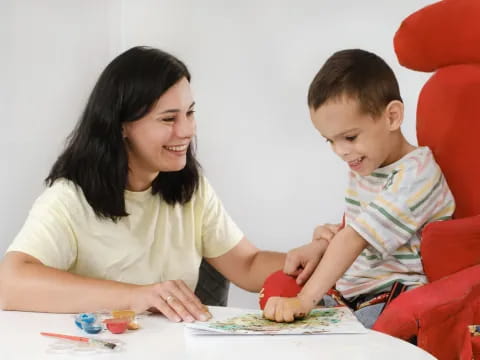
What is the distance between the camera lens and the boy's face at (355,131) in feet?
5.36

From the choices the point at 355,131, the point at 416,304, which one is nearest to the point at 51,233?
the point at 355,131

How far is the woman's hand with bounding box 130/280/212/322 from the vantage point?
57.8 inches

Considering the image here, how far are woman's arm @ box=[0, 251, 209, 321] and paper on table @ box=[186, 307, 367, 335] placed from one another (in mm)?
63

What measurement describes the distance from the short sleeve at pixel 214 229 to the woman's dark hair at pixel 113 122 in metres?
0.26

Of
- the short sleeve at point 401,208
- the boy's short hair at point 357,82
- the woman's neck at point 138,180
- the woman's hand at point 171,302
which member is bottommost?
the woman's hand at point 171,302

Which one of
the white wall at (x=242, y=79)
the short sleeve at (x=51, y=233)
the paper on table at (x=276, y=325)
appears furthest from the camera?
the white wall at (x=242, y=79)

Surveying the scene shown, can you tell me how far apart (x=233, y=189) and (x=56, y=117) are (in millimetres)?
747

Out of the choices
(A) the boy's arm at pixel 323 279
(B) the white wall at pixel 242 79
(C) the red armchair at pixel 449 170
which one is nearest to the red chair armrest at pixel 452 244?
(C) the red armchair at pixel 449 170

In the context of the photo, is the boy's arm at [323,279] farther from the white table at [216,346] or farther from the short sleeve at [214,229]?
the short sleeve at [214,229]

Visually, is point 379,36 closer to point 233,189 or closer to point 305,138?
point 305,138

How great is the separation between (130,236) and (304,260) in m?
0.48

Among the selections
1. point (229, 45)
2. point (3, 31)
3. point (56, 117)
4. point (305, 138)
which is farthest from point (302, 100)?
point (3, 31)

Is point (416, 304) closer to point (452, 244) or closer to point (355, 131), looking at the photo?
point (452, 244)

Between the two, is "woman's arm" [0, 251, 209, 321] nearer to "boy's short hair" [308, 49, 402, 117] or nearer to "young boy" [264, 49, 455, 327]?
"young boy" [264, 49, 455, 327]
